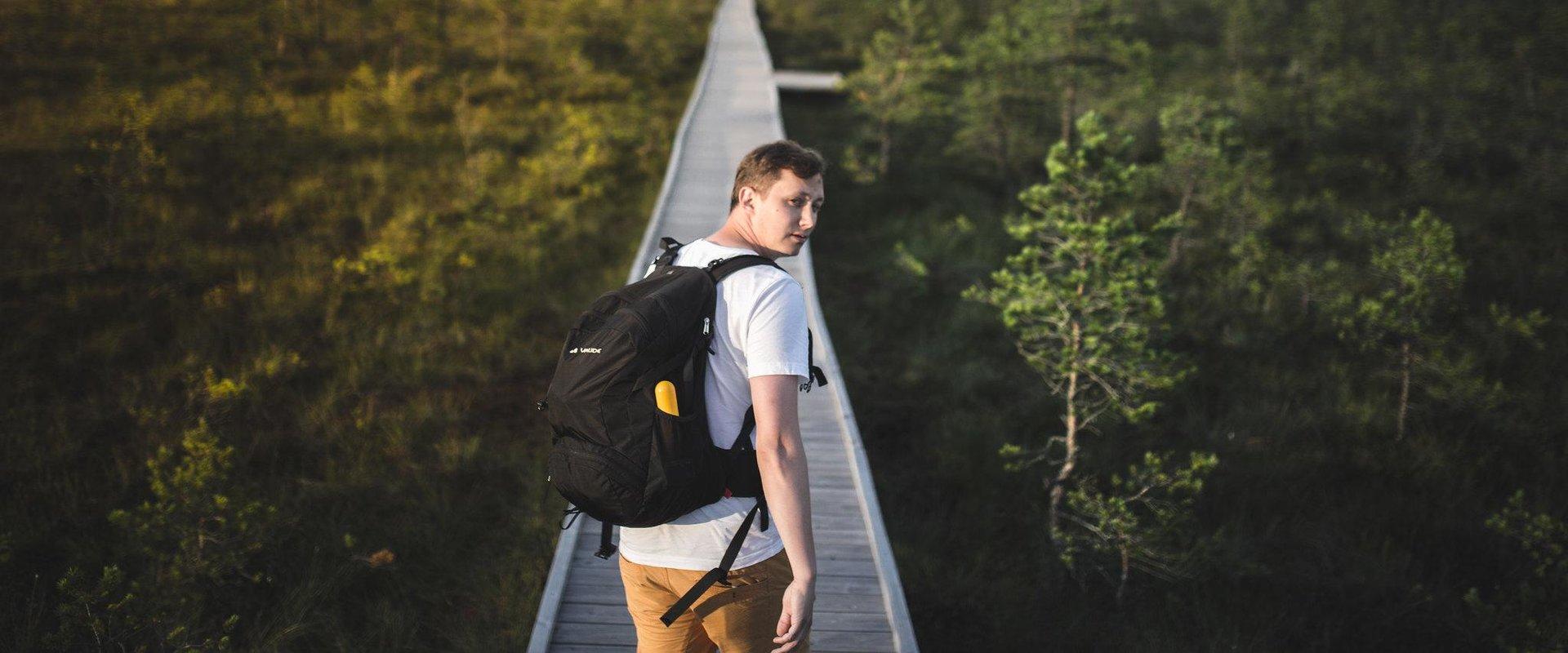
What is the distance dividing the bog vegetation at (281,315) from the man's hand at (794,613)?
127 inches

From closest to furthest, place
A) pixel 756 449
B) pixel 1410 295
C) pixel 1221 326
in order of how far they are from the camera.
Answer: pixel 756 449
pixel 1410 295
pixel 1221 326

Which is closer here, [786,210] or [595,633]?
[786,210]

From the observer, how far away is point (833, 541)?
4.71 meters

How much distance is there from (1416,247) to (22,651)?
10.3m

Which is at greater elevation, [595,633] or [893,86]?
[893,86]

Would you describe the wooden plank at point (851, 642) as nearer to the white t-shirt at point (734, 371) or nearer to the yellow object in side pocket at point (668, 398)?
the white t-shirt at point (734, 371)

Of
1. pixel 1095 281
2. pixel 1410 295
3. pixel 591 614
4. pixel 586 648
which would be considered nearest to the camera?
pixel 586 648

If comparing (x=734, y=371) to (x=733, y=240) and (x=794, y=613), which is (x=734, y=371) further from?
(x=794, y=613)

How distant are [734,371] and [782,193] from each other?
425 mm

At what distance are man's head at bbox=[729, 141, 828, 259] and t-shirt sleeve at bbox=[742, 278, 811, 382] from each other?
15 cm

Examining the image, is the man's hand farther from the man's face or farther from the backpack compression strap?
the man's face

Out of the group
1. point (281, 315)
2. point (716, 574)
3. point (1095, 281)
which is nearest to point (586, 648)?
point (716, 574)

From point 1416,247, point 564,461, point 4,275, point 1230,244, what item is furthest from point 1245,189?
point 4,275

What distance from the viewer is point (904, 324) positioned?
349 inches
